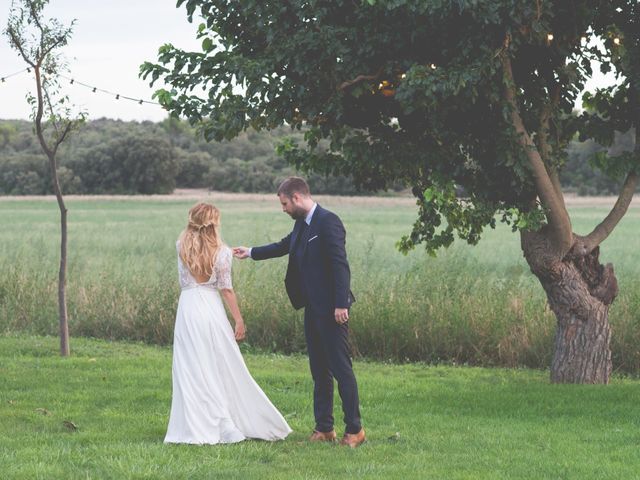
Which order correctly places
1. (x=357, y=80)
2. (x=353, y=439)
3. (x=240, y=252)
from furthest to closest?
(x=357, y=80)
(x=240, y=252)
(x=353, y=439)

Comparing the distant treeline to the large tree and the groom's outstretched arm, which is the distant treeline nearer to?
the large tree

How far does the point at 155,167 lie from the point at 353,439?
71.3 metres

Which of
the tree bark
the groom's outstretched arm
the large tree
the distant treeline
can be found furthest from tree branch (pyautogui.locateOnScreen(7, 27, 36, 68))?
the distant treeline

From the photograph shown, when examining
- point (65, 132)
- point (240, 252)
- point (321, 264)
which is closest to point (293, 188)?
point (321, 264)

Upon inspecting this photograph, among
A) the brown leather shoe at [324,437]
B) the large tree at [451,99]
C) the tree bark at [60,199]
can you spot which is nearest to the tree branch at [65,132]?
the tree bark at [60,199]

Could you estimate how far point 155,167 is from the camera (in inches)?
3127

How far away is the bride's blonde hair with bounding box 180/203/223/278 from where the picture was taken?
9.43 m

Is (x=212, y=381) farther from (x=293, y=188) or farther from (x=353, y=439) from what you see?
(x=293, y=188)

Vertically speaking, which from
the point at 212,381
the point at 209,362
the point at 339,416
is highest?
the point at 209,362

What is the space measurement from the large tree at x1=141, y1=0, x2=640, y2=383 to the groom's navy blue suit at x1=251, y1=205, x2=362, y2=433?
2571mm

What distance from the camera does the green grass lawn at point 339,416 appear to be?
8547 millimetres

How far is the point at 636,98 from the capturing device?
44.1 ft

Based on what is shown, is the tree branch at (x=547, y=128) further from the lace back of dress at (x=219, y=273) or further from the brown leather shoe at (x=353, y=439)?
the lace back of dress at (x=219, y=273)

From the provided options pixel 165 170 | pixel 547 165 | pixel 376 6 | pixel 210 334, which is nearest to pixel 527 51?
pixel 547 165
